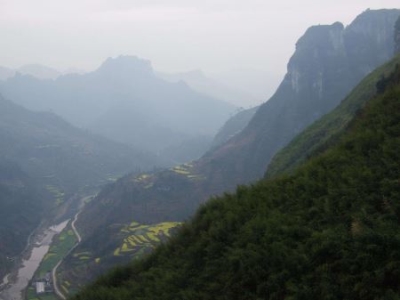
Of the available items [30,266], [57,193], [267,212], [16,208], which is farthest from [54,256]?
[267,212]

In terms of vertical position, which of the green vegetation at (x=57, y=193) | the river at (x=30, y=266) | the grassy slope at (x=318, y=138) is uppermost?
the grassy slope at (x=318, y=138)

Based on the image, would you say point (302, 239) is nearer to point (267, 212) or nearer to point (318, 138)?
point (267, 212)

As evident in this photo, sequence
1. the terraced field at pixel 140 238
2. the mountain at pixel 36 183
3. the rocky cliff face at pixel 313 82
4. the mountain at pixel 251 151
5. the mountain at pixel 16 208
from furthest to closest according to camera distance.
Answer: the rocky cliff face at pixel 313 82, the mountain at pixel 36 183, the mountain at pixel 251 151, the mountain at pixel 16 208, the terraced field at pixel 140 238

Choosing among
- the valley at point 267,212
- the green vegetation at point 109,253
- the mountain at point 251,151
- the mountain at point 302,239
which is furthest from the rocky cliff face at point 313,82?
the mountain at point 302,239

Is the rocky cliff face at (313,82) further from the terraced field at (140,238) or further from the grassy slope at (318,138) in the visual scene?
the grassy slope at (318,138)

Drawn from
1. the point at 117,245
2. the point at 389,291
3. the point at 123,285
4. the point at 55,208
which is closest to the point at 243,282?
the point at 389,291

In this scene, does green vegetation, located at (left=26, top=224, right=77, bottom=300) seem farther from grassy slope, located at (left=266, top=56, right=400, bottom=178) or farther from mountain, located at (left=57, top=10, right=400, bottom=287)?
grassy slope, located at (left=266, top=56, right=400, bottom=178)

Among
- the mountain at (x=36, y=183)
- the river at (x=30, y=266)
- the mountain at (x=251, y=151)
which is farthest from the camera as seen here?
the mountain at (x=36, y=183)
